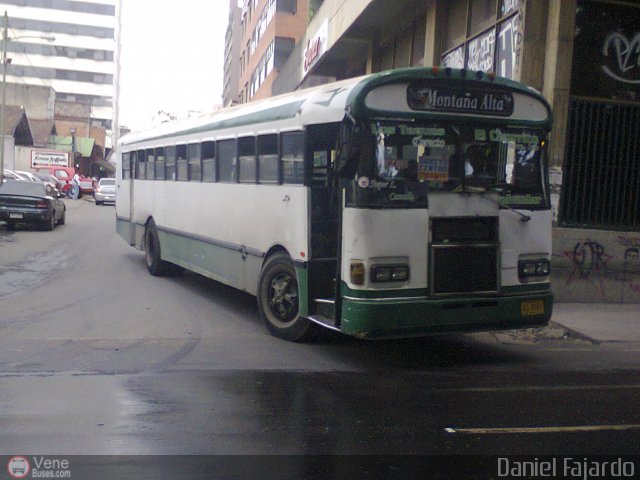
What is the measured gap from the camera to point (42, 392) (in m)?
6.14

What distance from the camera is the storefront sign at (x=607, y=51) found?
11.7 meters

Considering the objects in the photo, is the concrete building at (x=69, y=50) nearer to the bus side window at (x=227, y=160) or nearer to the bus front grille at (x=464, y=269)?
the bus side window at (x=227, y=160)

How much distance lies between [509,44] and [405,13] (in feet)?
20.4

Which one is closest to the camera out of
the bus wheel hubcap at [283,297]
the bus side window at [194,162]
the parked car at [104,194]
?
the bus wheel hubcap at [283,297]

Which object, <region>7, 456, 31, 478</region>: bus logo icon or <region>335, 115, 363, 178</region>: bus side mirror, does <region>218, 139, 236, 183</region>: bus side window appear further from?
<region>7, 456, 31, 478</region>: bus logo icon

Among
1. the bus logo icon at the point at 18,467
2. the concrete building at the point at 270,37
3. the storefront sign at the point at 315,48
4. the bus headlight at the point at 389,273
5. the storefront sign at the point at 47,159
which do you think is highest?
the concrete building at the point at 270,37

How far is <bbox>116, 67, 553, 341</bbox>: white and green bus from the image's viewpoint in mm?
6973

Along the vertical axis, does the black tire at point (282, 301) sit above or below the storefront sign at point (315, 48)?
below

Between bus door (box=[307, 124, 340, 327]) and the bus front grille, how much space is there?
124cm

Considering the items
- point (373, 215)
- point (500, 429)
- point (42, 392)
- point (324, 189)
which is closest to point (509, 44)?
point (324, 189)

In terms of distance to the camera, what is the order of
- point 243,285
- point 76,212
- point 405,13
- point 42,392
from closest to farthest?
point 42,392 < point 243,285 < point 405,13 < point 76,212

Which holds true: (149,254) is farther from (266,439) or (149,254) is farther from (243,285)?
(266,439)

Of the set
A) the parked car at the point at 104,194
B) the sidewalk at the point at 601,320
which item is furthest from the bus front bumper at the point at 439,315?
the parked car at the point at 104,194

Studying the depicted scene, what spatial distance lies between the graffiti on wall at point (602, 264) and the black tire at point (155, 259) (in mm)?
7293
